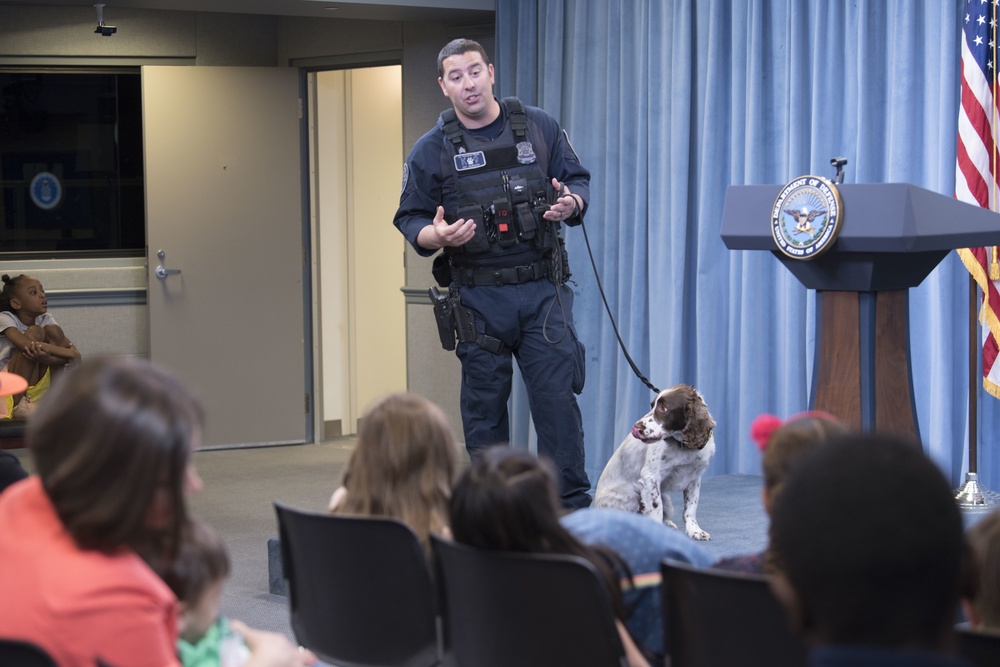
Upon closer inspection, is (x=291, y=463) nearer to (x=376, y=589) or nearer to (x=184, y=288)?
(x=184, y=288)

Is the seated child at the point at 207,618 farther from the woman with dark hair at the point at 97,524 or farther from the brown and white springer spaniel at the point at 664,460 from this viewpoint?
the brown and white springer spaniel at the point at 664,460

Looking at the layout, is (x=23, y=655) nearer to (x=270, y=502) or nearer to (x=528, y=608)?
(x=528, y=608)

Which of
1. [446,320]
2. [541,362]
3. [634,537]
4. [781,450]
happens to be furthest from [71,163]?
[781,450]

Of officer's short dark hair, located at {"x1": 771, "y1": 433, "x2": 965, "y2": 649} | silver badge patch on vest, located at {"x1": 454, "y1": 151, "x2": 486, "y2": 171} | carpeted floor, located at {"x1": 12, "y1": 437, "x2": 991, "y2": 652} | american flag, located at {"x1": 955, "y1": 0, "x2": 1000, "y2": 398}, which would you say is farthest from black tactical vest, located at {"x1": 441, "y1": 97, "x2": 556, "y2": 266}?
officer's short dark hair, located at {"x1": 771, "y1": 433, "x2": 965, "y2": 649}

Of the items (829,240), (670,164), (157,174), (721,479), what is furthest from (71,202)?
(829,240)

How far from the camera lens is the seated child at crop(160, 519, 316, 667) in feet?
A: 5.35

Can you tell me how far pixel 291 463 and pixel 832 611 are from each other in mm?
5668

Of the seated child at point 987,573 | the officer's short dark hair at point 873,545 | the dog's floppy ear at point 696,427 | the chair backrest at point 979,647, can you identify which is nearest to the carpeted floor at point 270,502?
the dog's floppy ear at point 696,427

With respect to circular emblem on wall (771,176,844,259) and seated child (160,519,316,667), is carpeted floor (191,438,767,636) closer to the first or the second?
circular emblem on wall (771,176,844,259)

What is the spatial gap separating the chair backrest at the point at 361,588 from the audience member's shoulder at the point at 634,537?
10.8 inches

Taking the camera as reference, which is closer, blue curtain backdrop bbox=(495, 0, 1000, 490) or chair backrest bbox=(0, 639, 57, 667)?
chair backrest bbox=(0, 639, 57, 667)

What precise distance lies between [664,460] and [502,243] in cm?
85

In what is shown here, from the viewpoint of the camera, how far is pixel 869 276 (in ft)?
10.7

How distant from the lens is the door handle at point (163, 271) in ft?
21.6
